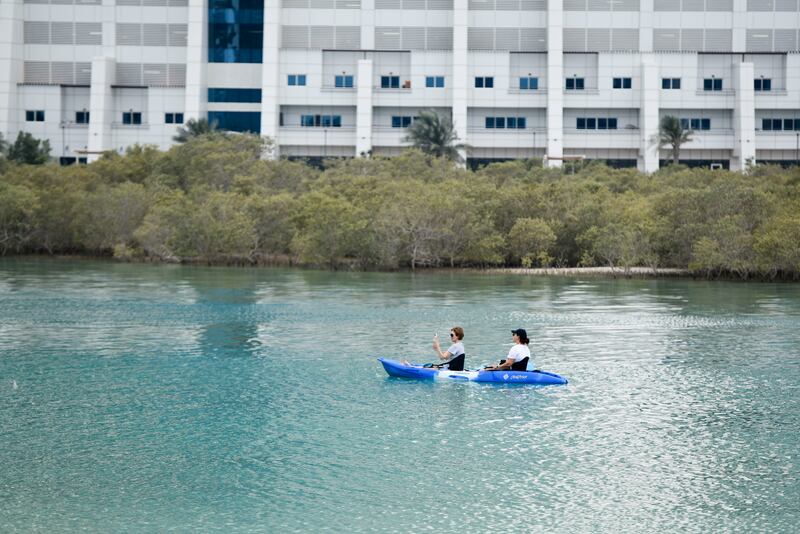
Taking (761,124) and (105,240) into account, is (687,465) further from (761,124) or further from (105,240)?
(761,124)

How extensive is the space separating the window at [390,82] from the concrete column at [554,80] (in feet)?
54.8

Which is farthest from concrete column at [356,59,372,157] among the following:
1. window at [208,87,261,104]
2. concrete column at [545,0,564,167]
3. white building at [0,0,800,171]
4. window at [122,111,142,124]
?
window at [122,111,142,124]

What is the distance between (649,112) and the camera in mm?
117812

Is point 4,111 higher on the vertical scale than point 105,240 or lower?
higher

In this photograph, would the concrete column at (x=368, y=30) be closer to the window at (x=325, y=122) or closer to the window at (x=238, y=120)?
the window at (x=325, y=122)

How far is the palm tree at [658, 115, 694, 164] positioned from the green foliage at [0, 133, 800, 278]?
1705 cm

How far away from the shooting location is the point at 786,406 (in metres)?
26.6

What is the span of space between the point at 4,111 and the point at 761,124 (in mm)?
83836

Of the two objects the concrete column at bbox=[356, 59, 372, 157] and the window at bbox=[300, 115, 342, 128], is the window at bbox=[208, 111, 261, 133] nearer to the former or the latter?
the window at bbox=[300, 115, 342, 128]

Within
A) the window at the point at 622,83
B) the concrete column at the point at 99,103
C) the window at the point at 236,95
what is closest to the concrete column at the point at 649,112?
the window at the point at 622,83

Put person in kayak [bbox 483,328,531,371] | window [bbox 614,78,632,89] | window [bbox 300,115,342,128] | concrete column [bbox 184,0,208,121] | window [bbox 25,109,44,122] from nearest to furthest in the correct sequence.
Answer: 1. person in kayak [bbox 483,328,531,371]
2. window [bbox 614,78,632,89]
3. concrete column [bbox 184,0,208,121]
4. window [bbox 25,109,44,122]
5. window [bbox 300,115,342,128]

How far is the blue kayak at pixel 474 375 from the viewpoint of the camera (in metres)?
28.9

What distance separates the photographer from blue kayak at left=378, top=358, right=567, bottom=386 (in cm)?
2891

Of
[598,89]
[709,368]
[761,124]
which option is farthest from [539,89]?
[709,368]
